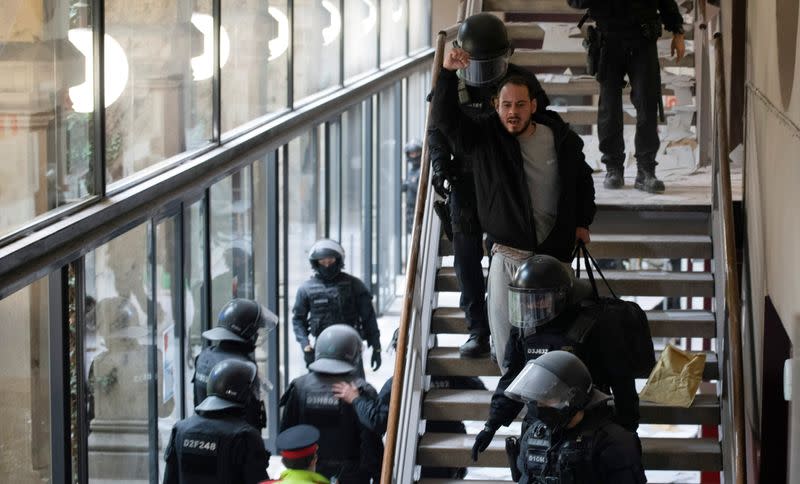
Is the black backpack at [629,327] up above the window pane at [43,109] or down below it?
below

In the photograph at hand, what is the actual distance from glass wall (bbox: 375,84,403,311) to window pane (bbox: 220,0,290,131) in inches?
210

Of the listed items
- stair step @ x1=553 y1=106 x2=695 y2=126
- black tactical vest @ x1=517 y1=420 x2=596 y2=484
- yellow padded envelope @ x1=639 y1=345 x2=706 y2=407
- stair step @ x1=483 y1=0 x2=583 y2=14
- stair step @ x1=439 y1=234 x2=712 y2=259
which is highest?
stair step @ x1=483 y1=0 x2=583 y2=14

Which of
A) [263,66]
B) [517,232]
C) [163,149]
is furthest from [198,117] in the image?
[517,232]

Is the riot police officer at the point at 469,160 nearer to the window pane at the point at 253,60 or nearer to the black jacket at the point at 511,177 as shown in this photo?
the black jacket at the point at 511,177

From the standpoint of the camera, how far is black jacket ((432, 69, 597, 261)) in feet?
20.2

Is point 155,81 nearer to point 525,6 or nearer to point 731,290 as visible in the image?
point 731,290

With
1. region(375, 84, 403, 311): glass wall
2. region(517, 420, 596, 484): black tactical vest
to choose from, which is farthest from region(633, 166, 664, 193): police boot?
region(375, 84, 403, 311): glass wall

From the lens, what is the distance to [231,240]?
984cm

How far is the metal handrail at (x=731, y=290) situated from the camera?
19.0 feet

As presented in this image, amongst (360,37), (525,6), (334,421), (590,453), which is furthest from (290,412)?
(360,37)

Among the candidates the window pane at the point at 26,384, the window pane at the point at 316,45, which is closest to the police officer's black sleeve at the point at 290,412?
the window pane at the point at 26,384

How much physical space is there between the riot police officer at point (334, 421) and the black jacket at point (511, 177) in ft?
5.55

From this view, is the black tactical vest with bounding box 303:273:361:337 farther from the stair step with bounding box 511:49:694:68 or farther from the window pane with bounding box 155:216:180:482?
the stair step with bounding box 511:49:694:68

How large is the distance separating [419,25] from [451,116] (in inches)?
575
